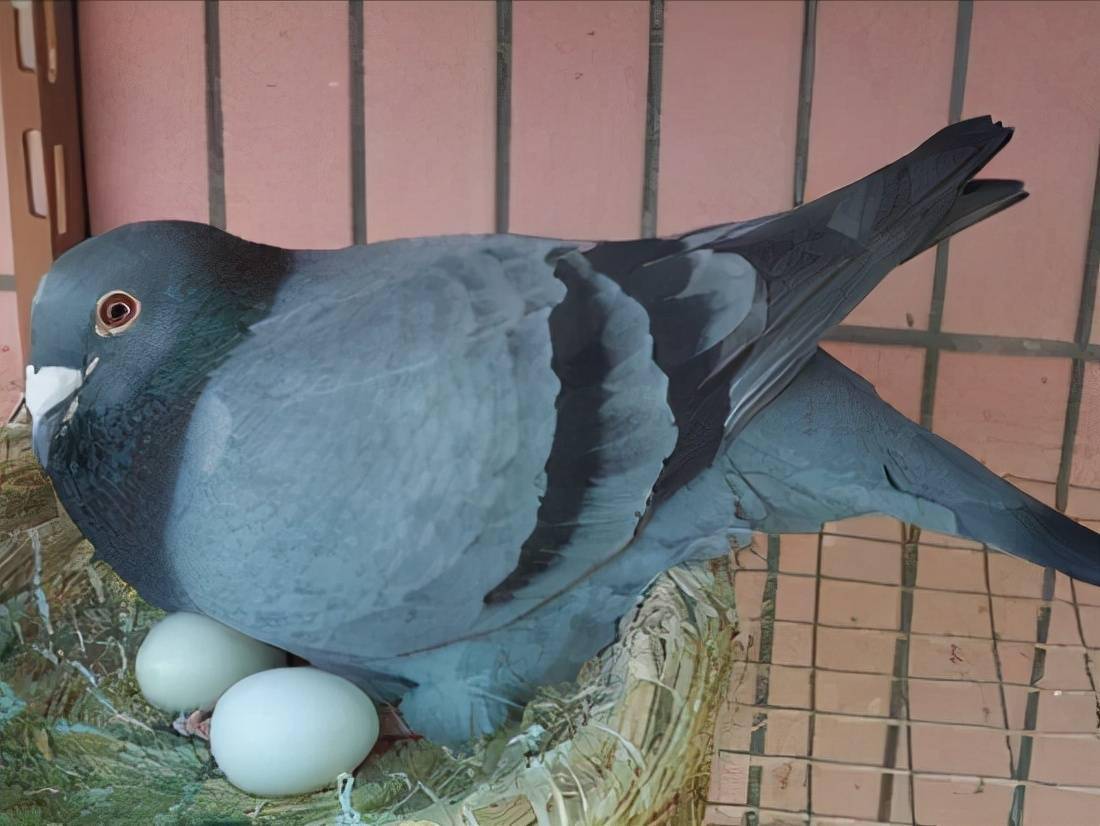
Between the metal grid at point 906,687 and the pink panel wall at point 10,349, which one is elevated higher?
the pink panel wall at point 10,349

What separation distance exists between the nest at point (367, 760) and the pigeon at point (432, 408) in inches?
4.4

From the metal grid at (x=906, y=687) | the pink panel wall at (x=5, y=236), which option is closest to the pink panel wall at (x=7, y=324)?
the pink panel wall at (x=5, y=236)

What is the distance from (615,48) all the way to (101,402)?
3.43 feet

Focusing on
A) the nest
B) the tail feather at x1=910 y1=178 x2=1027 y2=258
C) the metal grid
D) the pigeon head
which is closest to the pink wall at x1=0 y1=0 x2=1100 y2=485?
the metal grid

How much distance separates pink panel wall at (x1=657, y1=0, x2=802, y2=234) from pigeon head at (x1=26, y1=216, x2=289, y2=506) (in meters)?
0.90

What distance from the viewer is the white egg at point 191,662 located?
122cm

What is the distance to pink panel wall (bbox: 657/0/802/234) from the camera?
1.68m

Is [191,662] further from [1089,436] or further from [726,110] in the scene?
[1089,436]

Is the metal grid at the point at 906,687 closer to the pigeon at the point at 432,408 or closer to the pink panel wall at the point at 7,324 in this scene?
the pigeon at the point at 432,408

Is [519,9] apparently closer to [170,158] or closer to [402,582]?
[170,158]

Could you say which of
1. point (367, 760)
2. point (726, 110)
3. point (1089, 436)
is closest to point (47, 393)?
point (367, 760)

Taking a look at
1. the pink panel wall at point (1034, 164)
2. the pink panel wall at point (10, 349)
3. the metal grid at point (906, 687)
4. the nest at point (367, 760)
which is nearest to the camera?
the nest at point (367, 760)

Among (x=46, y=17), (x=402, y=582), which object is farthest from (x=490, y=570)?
(x=46, y=17)

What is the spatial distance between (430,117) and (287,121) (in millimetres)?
241
